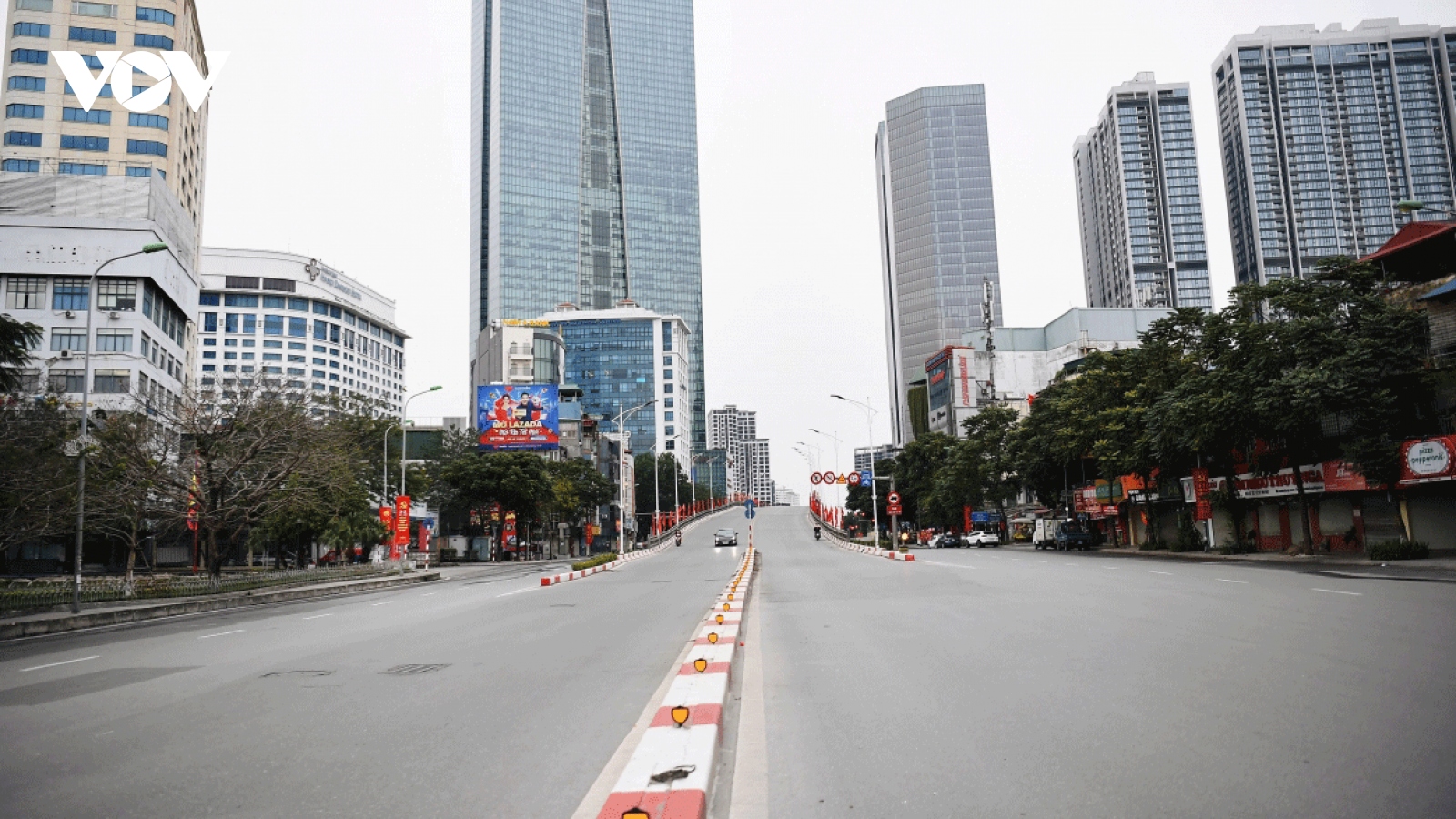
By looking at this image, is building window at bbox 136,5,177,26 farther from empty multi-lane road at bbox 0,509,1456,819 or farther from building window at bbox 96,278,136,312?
empty multi-lane road at bbox 0,509,1456,819

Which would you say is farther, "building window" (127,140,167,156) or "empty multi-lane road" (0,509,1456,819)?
"building window" (127,140,167,156)

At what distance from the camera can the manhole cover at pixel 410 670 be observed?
374 inches

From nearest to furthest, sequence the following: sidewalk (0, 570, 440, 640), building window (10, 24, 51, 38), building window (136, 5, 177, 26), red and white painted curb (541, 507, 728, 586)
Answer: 1. sidewalk (0, 570, 440, 640)
2. red and white painted curb (541, 507, 728, 586)
3. building window (10, 24, 51, 38)
4. building window (136, 5, 177, 26)

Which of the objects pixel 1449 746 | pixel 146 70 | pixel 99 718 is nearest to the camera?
pixel 1449 746

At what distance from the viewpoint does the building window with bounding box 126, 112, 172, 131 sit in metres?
69.6

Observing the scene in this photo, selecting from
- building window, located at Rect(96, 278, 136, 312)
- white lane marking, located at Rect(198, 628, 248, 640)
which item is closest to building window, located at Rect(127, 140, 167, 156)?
building window, located at Rect(96, 278, 136, 312)

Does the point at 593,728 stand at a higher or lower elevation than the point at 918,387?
lower

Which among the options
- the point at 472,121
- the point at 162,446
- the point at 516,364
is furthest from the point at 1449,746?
the point at 472,121

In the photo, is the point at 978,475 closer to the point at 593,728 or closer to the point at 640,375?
the point at 593,728

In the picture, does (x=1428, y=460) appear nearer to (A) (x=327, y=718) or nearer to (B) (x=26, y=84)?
(A) (x=327, y=718)

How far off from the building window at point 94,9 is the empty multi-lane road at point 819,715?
Answer: 241ft

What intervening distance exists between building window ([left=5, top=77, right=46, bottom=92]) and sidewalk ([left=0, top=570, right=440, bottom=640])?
2358 inches

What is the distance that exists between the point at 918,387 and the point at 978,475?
69958 millimetres

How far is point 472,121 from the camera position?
7613 inches
